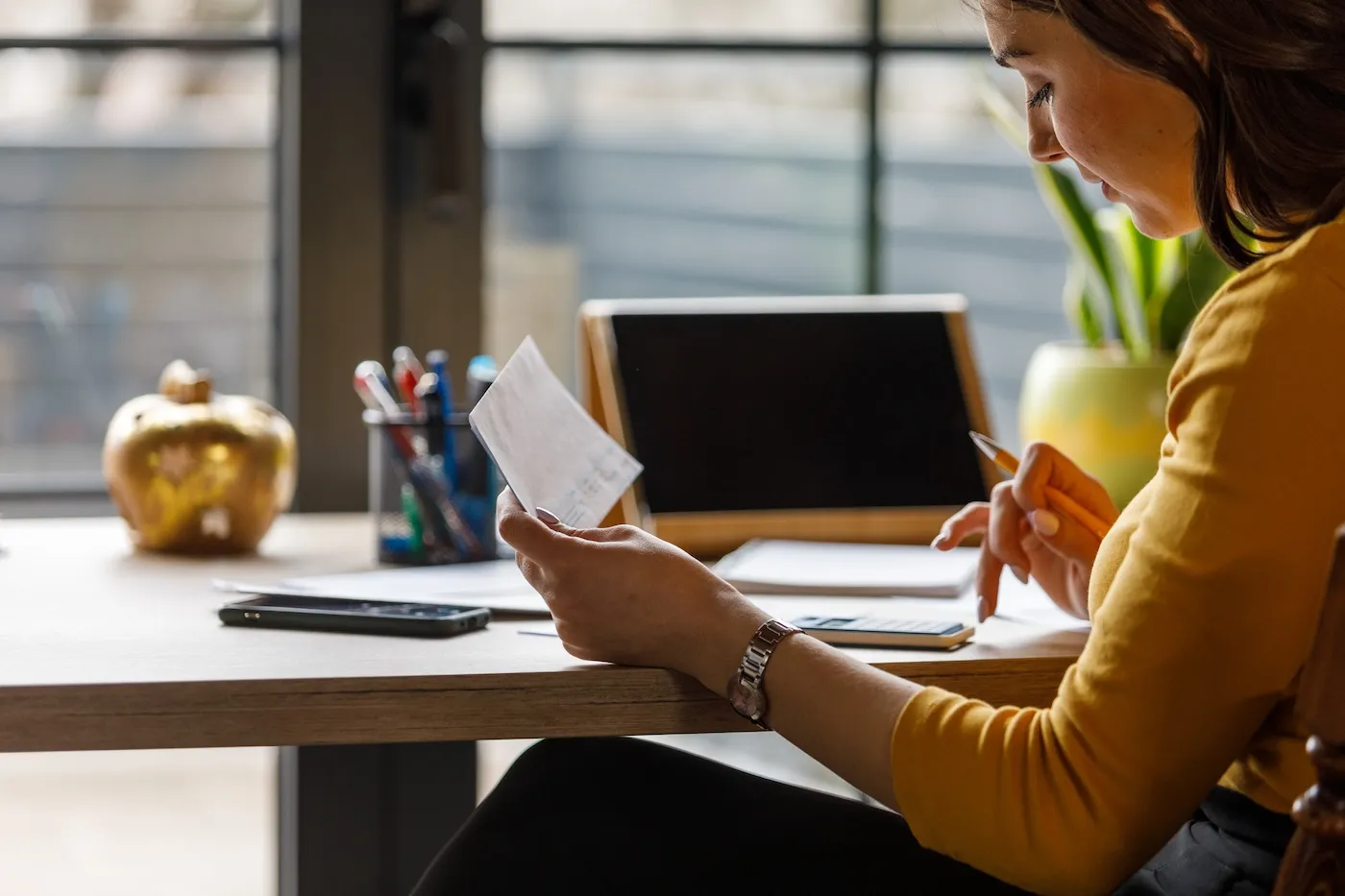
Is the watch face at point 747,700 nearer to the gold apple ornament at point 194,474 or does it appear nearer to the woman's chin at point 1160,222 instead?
the woman's chin at point 1160,222

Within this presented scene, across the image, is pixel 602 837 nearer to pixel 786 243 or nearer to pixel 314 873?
pixel 314 873

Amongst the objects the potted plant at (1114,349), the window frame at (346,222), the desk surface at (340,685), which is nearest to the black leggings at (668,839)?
the desk surface at (340,685)

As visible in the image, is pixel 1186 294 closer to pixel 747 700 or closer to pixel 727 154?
pixel 727 154

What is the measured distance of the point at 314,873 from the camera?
1.71 meters

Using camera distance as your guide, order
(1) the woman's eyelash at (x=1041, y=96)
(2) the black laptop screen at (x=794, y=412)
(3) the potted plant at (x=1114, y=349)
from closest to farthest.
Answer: (1) the woman's eyelash at (x=1041, y=96), (2) the black laptop screen at (x=794, y=412), (3) the potted plant at (x=1114, y=349)

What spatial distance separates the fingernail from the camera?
120cm

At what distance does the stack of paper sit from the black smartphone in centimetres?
29

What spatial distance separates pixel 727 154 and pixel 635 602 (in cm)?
115

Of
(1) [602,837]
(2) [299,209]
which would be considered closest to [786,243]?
(2) [299,209]

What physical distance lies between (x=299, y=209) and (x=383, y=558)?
0.59 meters

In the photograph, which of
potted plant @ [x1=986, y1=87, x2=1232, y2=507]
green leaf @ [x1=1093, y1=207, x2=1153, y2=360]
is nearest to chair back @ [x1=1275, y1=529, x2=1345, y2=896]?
potted plant @ [x1=986, y1=87, x2=1232, y2=507]

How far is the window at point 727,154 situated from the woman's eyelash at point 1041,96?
3.15ft

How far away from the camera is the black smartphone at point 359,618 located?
1107 mm

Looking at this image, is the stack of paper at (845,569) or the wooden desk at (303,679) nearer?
the wooden desk at (303,679)
